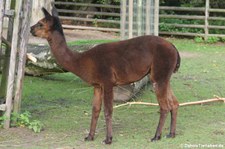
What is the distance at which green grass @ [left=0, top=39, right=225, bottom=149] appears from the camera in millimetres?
6707

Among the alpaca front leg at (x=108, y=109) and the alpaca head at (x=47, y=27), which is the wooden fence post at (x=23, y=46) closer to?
the alpaca head at (x=47, y=27)

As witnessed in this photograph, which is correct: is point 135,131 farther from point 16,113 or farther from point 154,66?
point 16,113

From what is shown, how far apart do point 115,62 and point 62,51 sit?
0.70m

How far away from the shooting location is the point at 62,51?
22.2 ft

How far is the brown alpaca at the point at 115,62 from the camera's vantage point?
21.9 feet

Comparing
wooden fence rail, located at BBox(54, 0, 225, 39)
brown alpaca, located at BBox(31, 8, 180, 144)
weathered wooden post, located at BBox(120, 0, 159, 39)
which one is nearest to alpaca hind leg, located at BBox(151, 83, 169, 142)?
brown alpaca, located at BBox(31, 8, 180, 144)

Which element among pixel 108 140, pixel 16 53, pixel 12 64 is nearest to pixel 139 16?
pixel 16 53

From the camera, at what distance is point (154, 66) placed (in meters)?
6.68

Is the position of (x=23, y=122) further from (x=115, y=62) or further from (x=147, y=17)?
(x=147, y=17)

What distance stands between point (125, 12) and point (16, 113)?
10.1 ft

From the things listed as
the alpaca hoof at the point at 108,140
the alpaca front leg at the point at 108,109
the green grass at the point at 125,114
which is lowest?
the green grass at the point at 125,114

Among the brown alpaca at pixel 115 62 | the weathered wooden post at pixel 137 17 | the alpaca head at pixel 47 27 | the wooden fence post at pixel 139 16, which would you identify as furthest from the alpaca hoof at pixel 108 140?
the wooden fence post at pixel 139 16

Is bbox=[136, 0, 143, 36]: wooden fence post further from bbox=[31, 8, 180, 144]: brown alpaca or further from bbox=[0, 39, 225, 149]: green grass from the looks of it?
bbox=[31, 8, 180, 144]: brown alpaca

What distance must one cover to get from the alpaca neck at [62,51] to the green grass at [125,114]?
98 cm
